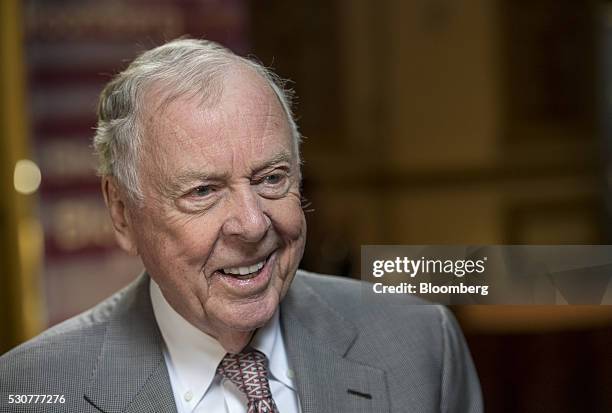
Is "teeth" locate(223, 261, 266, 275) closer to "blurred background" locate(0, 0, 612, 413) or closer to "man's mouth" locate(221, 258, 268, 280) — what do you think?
"man's mouth" locate(221, 258, 268, 280)

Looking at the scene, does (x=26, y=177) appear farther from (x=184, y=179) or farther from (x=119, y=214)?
(x=184, y=179)

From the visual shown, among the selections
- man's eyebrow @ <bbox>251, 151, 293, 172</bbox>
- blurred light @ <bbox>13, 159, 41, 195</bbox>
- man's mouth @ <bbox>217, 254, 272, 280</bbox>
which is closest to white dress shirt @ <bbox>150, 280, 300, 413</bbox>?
man's mouth @ <bbox>217, 254, 272, 280</bbox>

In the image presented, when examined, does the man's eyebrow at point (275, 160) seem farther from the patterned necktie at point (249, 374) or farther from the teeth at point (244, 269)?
the patterned necktie at point (249, 374)

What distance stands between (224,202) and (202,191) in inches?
1.1

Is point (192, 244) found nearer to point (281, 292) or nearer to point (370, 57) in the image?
point (281, 292)

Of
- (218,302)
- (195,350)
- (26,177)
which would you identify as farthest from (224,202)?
(26,177)

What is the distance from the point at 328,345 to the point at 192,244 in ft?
0.83

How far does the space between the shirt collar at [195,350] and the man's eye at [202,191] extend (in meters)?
0.19

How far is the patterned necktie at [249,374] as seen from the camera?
1.07m

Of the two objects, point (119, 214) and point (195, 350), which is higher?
point (119, 214)

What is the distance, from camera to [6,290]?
1948 millimetres

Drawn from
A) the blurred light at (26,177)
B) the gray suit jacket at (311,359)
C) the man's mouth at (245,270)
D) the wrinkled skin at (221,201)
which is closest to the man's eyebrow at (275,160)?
the wrinkled skin at (221,201)

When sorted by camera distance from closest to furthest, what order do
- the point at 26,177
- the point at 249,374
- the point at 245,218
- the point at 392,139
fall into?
1. the point at 245,218
2. the point at 249,374
3. the point at 26,177
4. the point at 392,139

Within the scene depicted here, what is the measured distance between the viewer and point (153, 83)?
99cm
